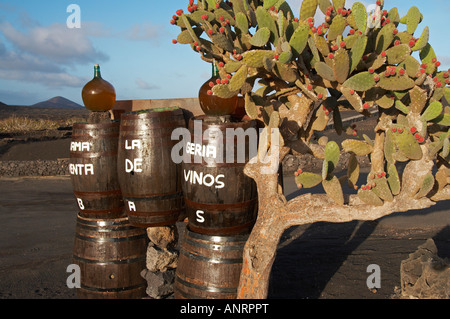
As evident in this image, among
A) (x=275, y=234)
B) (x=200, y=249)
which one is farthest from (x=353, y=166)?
(x=200, y=249)

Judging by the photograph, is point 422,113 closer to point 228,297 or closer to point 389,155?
point 389,155

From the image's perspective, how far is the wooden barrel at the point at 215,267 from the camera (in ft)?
13.7

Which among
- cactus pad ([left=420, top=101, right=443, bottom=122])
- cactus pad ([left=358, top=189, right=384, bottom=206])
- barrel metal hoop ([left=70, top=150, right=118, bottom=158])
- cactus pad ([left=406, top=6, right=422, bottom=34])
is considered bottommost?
cactus pad ([left=358, top=189, right=384, bottom=206])

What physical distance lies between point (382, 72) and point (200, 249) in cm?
226

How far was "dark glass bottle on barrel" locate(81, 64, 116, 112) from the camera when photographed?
5391 millimetres

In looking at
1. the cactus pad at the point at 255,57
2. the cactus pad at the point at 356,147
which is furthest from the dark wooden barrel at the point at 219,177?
the cactus pad at the point at 356,147

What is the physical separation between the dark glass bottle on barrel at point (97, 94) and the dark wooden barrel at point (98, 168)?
41 centimetres

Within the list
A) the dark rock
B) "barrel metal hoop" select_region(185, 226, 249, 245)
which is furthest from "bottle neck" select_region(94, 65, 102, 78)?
the dark rock

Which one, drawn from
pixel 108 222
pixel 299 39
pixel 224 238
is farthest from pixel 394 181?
pixel 108 222

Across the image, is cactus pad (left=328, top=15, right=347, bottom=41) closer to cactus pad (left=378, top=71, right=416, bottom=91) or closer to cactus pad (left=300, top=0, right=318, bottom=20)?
cactus pad (left=300, top=0, right=318, bottom=20)

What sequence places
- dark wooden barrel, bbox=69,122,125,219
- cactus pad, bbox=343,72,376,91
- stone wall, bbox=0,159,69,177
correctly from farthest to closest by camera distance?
stone wall, bbox=0,159,69,177 → dark wooden barrel, bbox=69,122,125,219 → cactus pad, bbox=343,72,376,91

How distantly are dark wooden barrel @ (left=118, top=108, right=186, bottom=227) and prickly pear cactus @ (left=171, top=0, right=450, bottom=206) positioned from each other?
91 centimetres

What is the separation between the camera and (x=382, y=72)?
331cm

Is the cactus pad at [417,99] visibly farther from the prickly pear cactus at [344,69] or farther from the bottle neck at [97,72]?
the bottle neck at [97,72]
